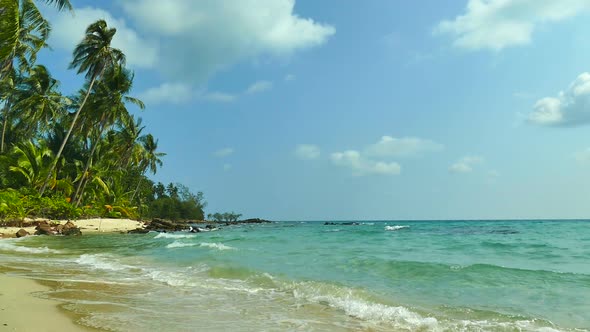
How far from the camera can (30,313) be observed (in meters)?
5.50

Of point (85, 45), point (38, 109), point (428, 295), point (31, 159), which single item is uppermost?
point (85, 45)

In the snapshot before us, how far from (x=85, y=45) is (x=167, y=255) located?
22709mm

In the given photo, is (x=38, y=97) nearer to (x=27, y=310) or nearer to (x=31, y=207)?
(x=31, y=207)

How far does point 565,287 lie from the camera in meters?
9.05

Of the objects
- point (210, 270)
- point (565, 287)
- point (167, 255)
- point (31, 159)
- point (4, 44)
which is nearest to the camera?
point (565, 287)

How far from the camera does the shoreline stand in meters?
4.87

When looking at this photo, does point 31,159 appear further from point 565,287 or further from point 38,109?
point 565,287

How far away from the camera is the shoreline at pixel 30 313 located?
487 cm

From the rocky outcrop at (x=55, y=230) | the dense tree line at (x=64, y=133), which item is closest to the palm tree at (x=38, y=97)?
the dense tree line at (x=64, y=133)

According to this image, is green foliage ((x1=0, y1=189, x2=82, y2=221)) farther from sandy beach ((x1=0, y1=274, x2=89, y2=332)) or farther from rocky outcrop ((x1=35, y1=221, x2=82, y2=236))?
sandy beach ((x1=0, y1=274, x2=89, y2=332))

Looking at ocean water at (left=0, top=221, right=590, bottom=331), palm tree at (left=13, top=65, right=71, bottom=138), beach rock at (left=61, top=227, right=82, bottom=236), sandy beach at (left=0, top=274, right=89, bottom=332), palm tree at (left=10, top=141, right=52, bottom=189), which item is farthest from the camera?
palm tree at (left=13, top=65, right=71, bottom=138)

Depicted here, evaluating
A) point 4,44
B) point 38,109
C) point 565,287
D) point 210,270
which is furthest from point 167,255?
point 38,109

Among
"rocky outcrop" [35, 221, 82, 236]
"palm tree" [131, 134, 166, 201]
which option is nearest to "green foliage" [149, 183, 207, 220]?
"palm tree" [131, 134, 166, 201]

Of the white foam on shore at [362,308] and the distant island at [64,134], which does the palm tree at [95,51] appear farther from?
the white foam on shore at [362,308]
